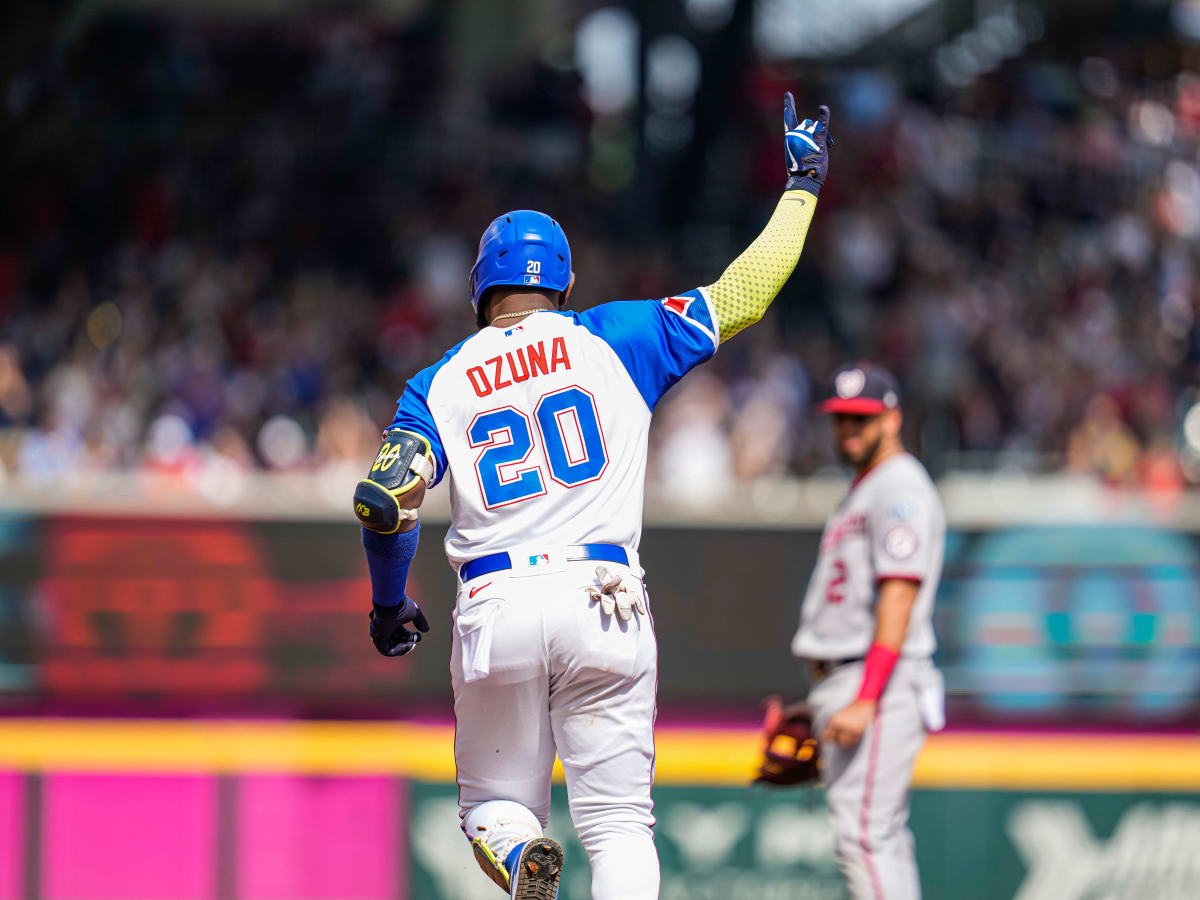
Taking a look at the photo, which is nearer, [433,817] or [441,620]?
[441,620]

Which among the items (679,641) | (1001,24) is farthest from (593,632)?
(1001,24)

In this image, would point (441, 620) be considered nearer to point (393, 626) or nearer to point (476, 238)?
point (393, 626)

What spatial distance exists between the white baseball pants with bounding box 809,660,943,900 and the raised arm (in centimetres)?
161

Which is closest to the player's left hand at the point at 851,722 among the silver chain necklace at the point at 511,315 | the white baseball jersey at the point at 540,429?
the white baseball jersey at the point at 540,429

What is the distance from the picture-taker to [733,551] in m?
7.71

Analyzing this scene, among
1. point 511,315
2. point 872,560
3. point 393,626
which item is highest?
point 511,315

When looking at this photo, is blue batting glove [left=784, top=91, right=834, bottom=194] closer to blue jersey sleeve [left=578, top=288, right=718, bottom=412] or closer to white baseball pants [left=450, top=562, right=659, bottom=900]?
blue jersey sleeve [left=578, top=288, right=718, bottom=412]

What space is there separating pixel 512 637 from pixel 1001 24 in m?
15.1

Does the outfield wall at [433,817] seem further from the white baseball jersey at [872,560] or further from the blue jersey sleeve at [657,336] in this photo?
the blue jersey sleeve at [657,336]

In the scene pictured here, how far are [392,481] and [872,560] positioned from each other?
2.11m

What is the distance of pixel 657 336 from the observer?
4047 mm

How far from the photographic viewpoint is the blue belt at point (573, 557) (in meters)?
3.87

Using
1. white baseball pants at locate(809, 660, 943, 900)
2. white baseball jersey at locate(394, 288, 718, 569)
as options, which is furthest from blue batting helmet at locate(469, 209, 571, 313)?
Result: white baseball pants at locate(809, 660, 943, 900)

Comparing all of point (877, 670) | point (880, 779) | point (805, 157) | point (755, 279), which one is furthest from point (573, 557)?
point (880, 779)
